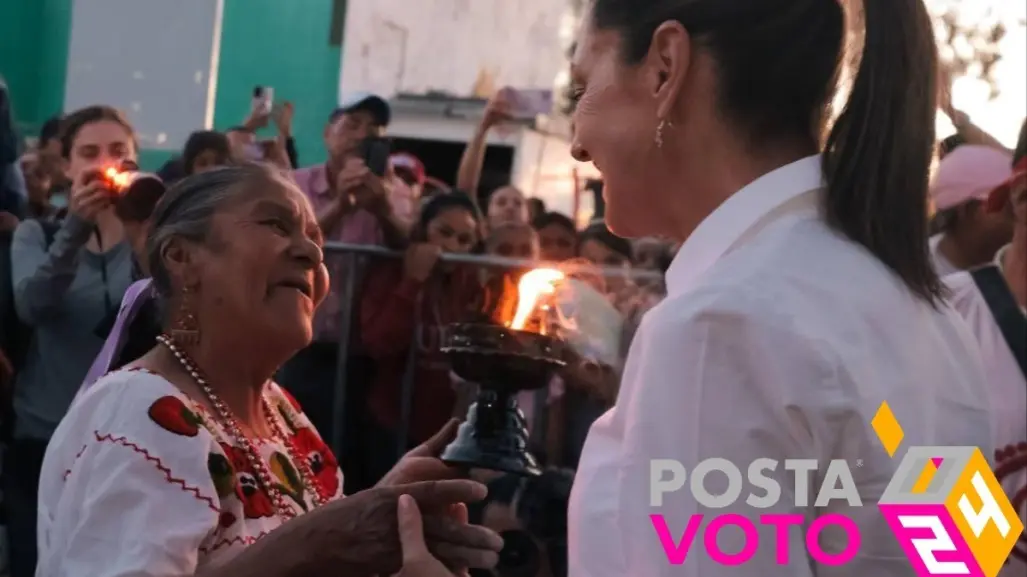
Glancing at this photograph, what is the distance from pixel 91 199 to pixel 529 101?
8.48 feet

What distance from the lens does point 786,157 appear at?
135cm

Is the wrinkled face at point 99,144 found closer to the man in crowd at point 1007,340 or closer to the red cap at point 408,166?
the red cap at point 408,166

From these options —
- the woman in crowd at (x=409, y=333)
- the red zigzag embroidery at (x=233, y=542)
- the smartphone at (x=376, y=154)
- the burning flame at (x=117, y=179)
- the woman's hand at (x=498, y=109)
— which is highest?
the woman's hand at (x=498, y=109)

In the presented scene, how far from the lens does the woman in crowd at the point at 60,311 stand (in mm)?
4059

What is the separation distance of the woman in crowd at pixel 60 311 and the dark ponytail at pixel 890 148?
10.3 feet

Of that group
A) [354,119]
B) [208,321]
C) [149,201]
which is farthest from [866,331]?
[354,119]

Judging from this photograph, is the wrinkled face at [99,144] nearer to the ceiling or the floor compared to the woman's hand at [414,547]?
nearer to the ceiling

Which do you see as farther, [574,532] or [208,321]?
[208,321]

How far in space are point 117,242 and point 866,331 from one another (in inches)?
134

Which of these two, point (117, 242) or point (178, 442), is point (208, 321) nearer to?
point (178, 442)

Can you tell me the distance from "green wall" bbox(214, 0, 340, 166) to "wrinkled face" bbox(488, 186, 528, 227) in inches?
244

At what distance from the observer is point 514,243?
522 cm

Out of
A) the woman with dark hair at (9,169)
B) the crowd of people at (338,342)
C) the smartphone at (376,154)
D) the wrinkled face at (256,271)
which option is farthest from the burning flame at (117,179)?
the wrinkled face at (256,271)

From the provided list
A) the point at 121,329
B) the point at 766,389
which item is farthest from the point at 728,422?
the point at 121,329
